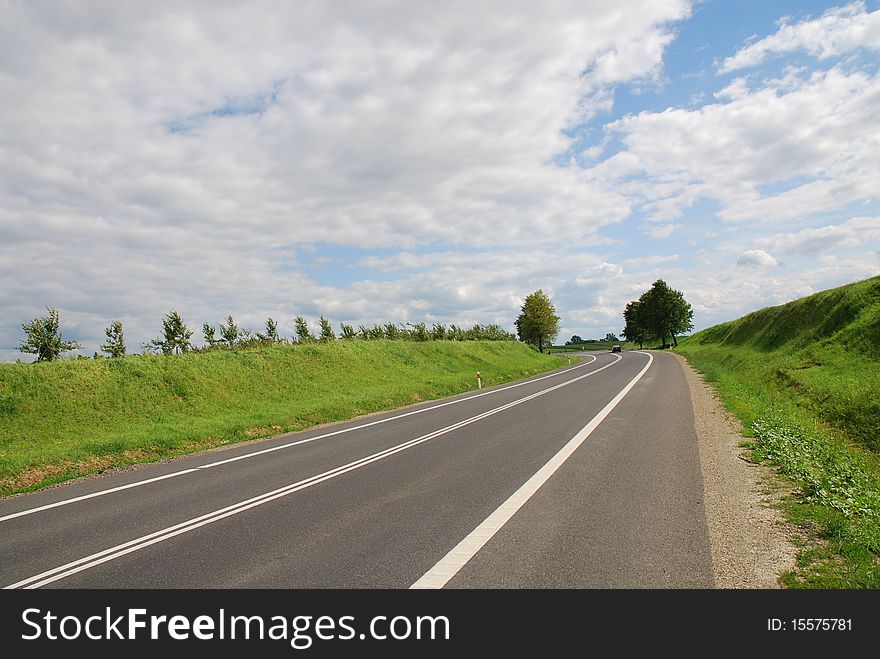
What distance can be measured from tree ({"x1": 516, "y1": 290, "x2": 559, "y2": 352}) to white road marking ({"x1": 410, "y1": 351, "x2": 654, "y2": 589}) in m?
78.2

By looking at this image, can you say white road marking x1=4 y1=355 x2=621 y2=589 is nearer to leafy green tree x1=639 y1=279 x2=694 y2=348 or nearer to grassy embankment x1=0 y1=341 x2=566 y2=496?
grassy embankment x1=0 y1=341 x2=566 y2=496

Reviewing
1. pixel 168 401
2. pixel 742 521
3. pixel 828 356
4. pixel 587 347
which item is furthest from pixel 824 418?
pixel 587 347

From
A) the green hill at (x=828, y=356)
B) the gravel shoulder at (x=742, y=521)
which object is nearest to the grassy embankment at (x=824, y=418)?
the green hill at (x=828, y=356)

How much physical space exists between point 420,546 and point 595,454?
5.20m

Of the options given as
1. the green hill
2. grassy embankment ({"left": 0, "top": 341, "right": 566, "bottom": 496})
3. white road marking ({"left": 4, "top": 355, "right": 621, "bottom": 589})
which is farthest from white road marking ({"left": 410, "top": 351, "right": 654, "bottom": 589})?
grassy embankment ({"left": 0, "top": 341, "right": 566, "bottom": 496})

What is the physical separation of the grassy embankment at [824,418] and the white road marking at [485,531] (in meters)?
2.67

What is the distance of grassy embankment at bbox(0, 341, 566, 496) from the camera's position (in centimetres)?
1242

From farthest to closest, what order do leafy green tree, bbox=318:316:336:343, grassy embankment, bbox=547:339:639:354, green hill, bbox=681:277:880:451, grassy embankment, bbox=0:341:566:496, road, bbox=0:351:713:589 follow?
grassy embankment, bbox=547:339:639:354
leafy green tree, bbox=318:316:336:343
green hill, bbox=681:277:880:451
grassy embankment, bbox=0:341:566:496
road, bbox=0:351:713:589

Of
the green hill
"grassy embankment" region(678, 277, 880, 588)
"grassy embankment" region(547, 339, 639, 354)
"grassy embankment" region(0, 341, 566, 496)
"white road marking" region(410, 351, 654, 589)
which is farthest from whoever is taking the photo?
"grassy embankment" region(547, 339, 639, 354)

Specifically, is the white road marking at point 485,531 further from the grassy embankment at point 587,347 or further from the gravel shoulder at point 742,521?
the grassy embankment at point 587,347

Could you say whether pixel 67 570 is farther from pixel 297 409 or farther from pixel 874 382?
pixel 874 382
